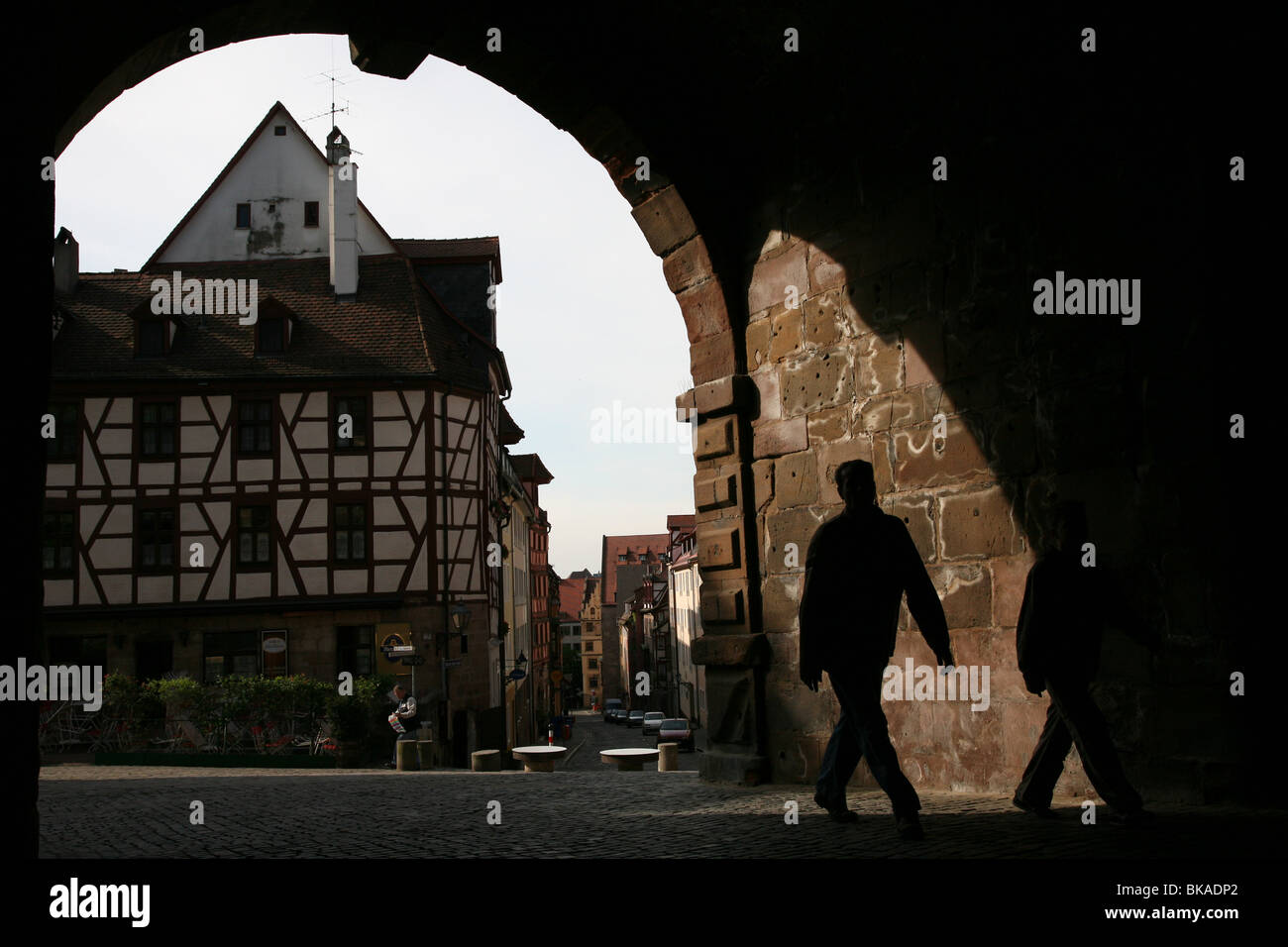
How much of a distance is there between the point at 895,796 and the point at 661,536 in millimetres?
88773

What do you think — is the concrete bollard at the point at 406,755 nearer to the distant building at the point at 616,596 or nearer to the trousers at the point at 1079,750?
the trousers at the point at 1079,750

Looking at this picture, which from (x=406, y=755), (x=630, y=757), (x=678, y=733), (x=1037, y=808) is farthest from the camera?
(x=678, y=733)

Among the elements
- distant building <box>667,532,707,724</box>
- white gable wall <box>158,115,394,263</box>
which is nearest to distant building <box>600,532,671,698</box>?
distant building <box>667,532,707,724</box>

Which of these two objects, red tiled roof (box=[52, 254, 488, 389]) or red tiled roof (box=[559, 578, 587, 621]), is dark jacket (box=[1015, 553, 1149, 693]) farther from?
red tiled roof (box=[559, 578, 587, 621])

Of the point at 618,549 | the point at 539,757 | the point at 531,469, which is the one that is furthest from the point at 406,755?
the point at 618,549

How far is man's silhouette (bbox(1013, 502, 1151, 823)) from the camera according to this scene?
4410 mm

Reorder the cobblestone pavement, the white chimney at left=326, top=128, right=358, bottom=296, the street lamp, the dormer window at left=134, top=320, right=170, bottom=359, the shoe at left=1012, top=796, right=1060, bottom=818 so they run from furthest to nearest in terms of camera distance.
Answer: the white chimney at left=326, top=128, right=358, bottom=296 → the dormer window at left=134, top=320, right=170, bottom=359 → the street lamp → the shoe at left=1012, top=796, right=1060, bottom=818 → the cobblestone pavement

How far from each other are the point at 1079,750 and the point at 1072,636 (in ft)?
1.56

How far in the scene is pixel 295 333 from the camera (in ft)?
76.3

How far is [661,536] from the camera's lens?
305 feet

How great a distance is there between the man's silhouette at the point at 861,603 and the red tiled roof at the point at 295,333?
61.5ft

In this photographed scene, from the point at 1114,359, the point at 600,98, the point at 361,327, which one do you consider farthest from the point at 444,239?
the point at 1114,359

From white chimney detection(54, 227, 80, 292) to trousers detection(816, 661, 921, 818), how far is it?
23.6 metres

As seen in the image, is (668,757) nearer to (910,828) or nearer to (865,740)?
(865,740)
